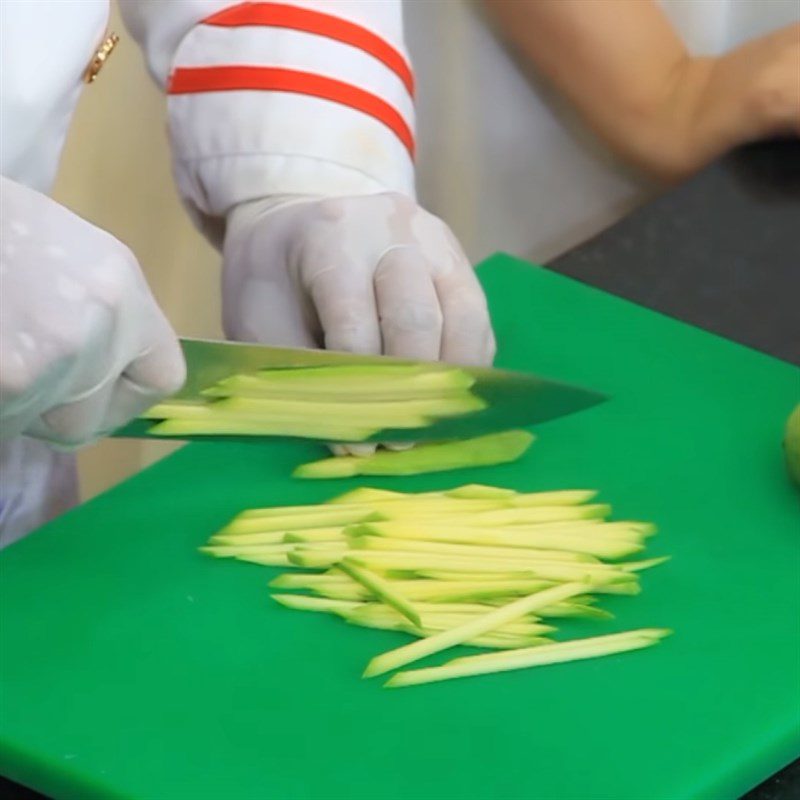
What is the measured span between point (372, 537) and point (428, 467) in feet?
0.33

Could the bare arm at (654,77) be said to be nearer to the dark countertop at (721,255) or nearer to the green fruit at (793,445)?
the dark countertop at (721,255)

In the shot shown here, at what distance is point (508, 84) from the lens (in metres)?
1.53

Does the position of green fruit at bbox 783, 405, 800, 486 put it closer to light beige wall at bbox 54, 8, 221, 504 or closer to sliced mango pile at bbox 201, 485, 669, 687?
sliced mango pile at bbox 201, 485, 669, 687

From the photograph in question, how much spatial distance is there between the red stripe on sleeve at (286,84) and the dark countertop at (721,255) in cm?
21

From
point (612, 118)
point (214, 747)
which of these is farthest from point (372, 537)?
point (612, 118)

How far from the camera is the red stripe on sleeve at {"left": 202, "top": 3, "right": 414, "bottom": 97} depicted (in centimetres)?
111

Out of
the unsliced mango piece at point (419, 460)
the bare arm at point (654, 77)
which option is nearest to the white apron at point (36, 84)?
the unsliced mango piece at point (419, 460)

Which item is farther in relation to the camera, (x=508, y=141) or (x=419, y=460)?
(x=508, y=141)

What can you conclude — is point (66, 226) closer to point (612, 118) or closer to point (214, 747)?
point (214, 747)

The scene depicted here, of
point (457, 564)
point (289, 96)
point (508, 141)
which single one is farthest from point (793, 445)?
point (508, 141)

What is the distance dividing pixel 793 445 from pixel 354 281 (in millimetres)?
296

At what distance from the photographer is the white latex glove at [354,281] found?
1.02m

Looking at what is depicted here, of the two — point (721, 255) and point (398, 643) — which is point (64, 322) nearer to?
point (398, 643)

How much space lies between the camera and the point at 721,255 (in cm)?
122
